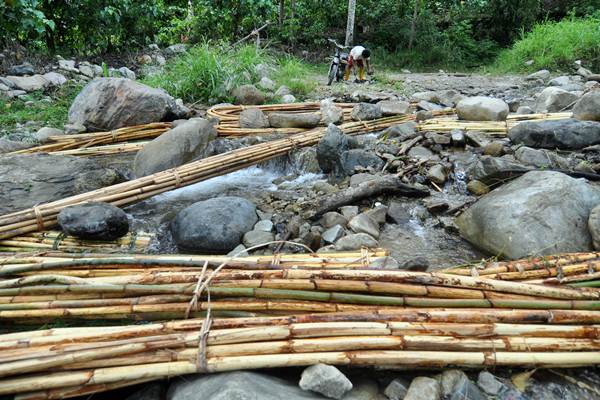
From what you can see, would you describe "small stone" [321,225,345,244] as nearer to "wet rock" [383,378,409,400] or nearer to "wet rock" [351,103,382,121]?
"wet rock" [383,378,409,400]

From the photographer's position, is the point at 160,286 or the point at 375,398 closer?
the point at 375,398

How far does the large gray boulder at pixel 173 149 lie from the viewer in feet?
15.9

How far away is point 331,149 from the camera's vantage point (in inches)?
186

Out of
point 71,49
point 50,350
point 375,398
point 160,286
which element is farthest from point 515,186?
point 71,49

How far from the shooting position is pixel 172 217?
13.4ft

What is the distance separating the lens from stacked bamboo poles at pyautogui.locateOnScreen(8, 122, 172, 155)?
5.36 meters

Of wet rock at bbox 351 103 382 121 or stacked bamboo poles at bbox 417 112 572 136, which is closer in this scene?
stacked bamboo poles at bbox 417 112 572 136

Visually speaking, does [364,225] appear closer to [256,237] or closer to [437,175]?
[256,237]

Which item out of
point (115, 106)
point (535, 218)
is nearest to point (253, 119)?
point (115, 106)

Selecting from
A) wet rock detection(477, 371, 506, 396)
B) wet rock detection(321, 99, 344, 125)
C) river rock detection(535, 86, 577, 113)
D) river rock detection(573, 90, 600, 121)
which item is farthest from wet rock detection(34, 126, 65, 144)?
river rock detection(535, 86, 577, 113)

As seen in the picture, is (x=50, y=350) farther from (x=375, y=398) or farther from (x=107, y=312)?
(x=375, y=398)

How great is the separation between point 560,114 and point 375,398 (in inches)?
213

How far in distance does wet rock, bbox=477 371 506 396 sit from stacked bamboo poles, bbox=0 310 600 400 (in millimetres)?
45

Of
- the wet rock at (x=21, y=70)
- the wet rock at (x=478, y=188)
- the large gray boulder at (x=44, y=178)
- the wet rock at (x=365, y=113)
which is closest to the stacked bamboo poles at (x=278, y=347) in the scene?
the wet rock at (x=478, y=188)
